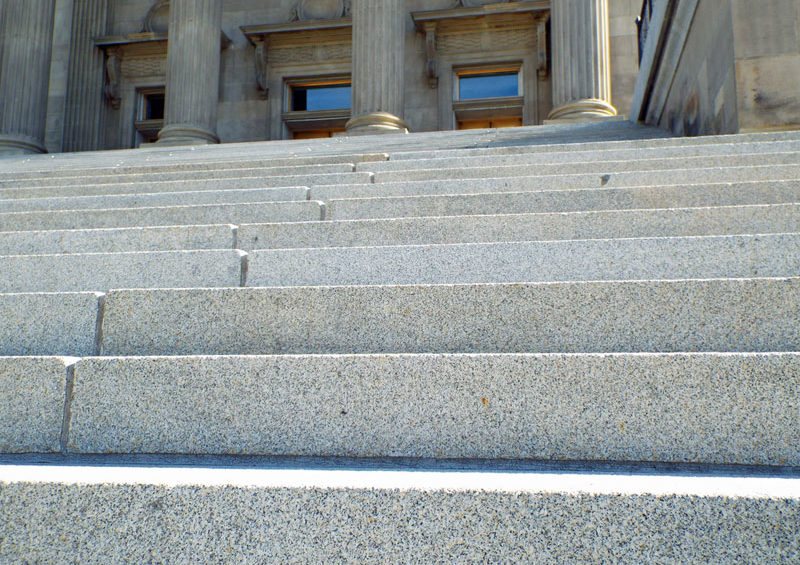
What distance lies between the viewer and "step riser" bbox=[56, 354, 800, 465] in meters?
1.89

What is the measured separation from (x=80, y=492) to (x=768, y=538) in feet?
5.56

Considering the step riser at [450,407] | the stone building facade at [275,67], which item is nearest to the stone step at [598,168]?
the step riser at [450,407]

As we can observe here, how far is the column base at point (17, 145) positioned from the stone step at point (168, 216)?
12512 millimetres

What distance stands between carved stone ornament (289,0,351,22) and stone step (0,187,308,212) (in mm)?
15385

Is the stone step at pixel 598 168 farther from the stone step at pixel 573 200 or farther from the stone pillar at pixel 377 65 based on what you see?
the stone pillar at pixel 377 65

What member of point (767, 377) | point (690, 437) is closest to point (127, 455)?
point (690, 437)

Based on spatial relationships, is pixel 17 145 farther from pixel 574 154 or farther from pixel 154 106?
pixel 574 154

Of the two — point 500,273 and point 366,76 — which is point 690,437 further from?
point 366,76

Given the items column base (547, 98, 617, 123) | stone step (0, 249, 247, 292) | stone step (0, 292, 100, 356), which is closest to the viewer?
stone step (0, 292, 100, 356)

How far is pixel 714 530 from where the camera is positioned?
146 cm

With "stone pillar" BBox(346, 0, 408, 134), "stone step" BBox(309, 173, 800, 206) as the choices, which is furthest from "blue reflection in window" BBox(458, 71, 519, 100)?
"stone step" BBox(309, 173, 800, 206)

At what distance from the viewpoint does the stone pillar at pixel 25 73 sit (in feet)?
50.9

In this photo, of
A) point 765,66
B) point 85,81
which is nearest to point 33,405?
point 765,66

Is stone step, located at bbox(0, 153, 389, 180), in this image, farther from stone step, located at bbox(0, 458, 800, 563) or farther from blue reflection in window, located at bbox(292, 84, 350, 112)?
blue reflection in window, located at bbox(292, 84, 350, 112)
